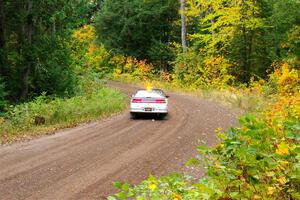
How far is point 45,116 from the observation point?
661 inches

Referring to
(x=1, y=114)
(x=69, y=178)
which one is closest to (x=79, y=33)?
(x=1, y=114)

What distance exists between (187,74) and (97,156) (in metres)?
25.2

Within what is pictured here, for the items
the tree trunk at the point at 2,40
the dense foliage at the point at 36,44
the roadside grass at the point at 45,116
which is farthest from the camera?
the dense foliage at the point at 36,44

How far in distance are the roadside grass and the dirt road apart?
0.96 metres

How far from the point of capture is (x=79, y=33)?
5072cm

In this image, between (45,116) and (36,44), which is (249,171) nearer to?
(45,116)

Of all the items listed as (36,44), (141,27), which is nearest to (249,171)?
(36,44)

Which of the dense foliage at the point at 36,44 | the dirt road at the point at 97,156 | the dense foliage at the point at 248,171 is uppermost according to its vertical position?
the dense foliage at the point at 36,44

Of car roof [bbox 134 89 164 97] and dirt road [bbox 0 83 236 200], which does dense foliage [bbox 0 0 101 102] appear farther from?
dirt road [bbox 0 83 236 200]

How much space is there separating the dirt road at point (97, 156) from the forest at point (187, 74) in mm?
1308

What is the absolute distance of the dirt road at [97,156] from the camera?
8.33 meters

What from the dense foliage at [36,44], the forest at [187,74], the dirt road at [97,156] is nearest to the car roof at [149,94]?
→ the dirt road at [97,156]

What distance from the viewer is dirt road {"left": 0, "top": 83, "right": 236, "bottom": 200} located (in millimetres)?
8328

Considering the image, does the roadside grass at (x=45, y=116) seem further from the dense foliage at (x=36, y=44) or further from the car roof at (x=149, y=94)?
the dense foliage at (x=36, y=44)
